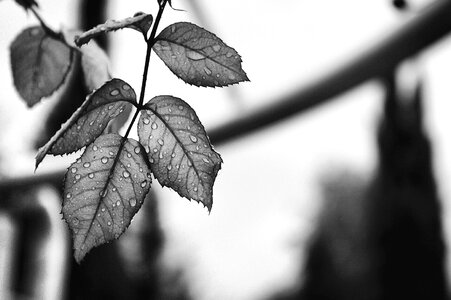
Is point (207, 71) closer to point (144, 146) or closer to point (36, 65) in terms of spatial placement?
point (144, 146)

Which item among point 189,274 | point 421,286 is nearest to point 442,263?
point 421,286

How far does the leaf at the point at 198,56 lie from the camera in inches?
11.4

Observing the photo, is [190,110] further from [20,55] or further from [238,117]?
[238,117]

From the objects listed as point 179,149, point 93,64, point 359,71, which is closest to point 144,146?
point 179,149

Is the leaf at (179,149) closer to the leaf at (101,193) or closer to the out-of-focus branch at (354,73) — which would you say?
the leaf at (101,193)

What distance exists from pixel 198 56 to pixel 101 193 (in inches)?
3.7

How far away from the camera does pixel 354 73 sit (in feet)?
4.94

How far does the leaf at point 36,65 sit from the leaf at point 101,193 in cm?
13

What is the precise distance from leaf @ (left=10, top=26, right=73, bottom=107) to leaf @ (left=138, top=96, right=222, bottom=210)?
14cm

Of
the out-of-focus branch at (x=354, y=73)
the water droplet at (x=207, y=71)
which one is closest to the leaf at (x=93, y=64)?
the water droplet at (x=207, y=71)

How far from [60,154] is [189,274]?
43.5 feet

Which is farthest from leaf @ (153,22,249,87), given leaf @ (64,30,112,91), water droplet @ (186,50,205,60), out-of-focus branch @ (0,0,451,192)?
out-of-focus branch @ (0,0,451,192)

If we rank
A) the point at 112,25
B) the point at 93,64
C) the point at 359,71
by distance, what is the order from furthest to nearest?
the point at 359,71, the point at 93,64, the point at 112,25

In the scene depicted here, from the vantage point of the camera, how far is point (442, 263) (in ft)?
25.8
